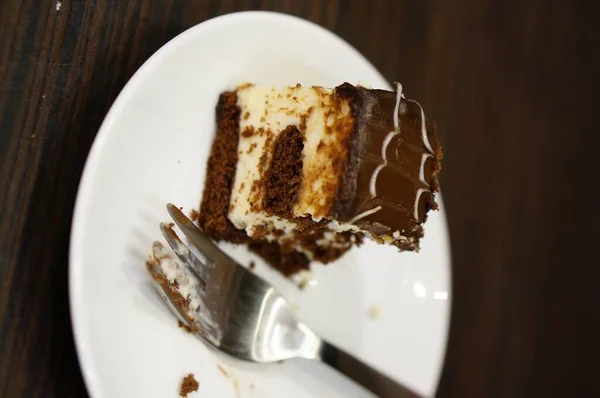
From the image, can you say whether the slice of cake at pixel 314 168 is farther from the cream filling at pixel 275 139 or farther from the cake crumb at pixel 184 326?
the cake crumb at pixel 184 326

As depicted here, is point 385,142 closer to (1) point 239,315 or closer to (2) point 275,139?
(2) point 275,139

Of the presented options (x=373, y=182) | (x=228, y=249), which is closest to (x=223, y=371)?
(x=228, y=249)

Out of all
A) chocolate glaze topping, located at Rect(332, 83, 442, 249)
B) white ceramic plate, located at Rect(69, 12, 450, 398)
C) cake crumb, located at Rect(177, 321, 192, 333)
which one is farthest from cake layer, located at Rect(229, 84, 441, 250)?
cake crumb, located at Rect(177, 321, 192, 333)

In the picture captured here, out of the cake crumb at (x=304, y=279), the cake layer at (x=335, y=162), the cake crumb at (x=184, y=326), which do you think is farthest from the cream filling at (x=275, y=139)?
the cake crumb at (x=184, y=326)

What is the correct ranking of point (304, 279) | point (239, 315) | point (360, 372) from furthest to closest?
point (304, 279)
point (360, 372)
point (239, 315)

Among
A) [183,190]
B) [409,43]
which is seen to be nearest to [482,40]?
[409,43]
